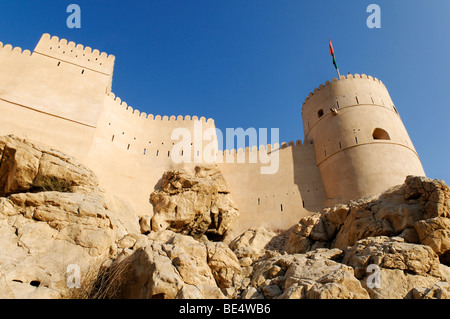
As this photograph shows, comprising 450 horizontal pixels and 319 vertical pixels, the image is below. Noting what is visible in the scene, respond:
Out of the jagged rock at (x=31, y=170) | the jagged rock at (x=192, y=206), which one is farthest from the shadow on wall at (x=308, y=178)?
the jagged rock at (x=31, y=170)

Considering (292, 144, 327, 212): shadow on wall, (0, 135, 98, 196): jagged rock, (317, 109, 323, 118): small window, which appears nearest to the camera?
(0, 135, 98, 196): jagged rock

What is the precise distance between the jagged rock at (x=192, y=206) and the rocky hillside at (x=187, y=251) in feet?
4.94

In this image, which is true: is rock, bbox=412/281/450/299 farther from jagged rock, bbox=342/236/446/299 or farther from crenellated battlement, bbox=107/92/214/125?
crenellated battlement, bbox=107/92/214/125

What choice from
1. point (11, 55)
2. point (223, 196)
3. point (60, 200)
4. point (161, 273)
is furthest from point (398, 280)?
point (11, 55)

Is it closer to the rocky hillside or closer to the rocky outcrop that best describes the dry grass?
the rocky hillside

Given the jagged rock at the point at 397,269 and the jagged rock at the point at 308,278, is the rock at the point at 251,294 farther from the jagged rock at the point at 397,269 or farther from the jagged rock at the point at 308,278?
the jagged rock at the point at 397,269

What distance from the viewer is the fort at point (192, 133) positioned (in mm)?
12727

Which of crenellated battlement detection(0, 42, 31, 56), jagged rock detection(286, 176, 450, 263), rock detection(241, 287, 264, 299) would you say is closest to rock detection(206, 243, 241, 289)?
rock detection(241, 287, 264, 299)

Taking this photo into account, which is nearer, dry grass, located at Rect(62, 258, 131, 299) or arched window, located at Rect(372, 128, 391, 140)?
dry grass, located at Rect(62, 258, 131, 299)

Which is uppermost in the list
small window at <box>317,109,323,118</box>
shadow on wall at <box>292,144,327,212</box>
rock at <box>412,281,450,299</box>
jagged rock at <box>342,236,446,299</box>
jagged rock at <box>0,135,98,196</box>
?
small window at <box>317,109,323,118</box>

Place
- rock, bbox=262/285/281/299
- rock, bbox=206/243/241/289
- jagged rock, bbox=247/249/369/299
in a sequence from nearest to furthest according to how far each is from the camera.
Result: 1. jagged rock, bbox=247/249/369/299
2. rock, bbox=262/285/281/299
3. rock, bbox=206/243/241/289

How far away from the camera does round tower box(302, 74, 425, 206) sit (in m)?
13.2

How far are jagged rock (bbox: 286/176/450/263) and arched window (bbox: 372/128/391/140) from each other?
499 centimetres

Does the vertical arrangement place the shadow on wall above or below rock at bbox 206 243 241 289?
above
